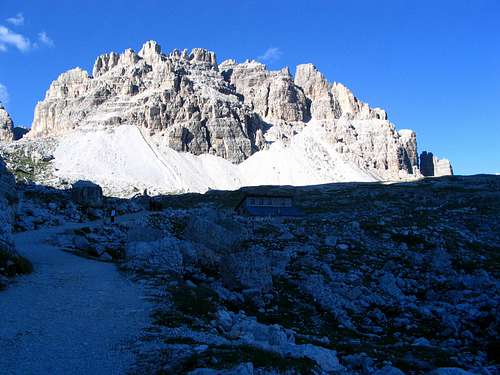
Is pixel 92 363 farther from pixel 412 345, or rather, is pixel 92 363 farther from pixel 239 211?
pixel 239 211

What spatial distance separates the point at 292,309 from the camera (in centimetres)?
1994

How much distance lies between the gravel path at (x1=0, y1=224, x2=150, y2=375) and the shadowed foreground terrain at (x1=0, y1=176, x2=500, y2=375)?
647mm

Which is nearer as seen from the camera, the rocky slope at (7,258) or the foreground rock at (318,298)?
the foreground rock at (318,298)

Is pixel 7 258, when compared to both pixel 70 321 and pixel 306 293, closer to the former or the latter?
pixel 70 321

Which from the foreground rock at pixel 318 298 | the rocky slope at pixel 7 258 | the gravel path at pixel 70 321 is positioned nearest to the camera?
the gravel path at pixel 70 321

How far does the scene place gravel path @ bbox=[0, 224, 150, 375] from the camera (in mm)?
10414

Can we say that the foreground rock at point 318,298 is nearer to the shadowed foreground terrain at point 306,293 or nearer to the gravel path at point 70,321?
the shadowed foreground terrain at point 306,293

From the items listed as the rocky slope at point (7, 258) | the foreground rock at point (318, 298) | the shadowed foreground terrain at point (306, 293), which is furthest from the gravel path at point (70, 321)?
the foreground rock at point (318, 298)

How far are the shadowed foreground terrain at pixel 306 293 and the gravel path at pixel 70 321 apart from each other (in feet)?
2.12

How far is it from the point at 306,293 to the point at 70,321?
11699mm

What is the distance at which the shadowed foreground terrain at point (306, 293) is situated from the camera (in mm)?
11898

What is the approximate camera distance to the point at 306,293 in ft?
72.1

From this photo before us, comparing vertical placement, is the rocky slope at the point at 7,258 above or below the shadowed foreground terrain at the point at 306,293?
above

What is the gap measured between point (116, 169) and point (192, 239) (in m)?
130
